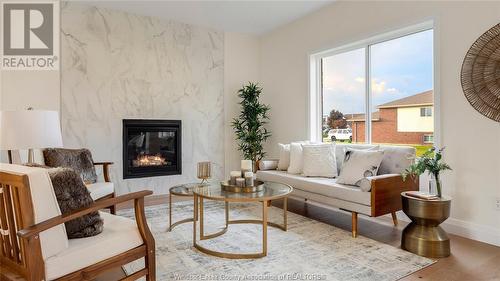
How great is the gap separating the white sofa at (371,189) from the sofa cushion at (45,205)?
2.48 m

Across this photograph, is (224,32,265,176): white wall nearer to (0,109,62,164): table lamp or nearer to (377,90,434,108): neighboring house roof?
(377,90,434,108): neighboring house roof

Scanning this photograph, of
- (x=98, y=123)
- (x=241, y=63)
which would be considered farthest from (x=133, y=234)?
(x=241, y=63)

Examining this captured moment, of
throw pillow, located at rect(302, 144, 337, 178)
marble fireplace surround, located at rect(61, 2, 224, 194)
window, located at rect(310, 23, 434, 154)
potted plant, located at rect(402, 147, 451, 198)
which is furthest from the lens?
marble fireplace surround, located at rect(61, 2, 224, 194)

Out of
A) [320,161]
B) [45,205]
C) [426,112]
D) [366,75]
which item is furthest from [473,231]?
[45,205]

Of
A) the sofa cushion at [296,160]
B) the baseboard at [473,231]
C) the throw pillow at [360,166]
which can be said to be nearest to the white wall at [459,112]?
the baseboard at [473,231]

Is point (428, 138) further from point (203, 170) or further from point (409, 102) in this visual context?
point (203, 170)

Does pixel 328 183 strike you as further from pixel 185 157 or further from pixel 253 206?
pixel 185 157

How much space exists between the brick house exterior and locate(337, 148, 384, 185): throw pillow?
24.8 inches

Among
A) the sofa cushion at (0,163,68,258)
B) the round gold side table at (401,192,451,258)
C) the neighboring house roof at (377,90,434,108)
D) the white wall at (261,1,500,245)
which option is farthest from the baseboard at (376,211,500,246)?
the sofa cushion at (0,163,68,258)

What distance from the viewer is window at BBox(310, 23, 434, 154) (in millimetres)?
3656

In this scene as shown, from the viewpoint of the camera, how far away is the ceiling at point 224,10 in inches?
176

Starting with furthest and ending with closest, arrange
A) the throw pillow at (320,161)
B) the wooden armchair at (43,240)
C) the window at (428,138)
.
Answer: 1. the throw pillow at (320,161)
2. the window at (428,138)
3. the wooden armchair at (43,240)

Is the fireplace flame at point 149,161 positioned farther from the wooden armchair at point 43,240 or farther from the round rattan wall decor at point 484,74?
the round rattan wall decor at point 484,74

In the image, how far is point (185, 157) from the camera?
5.30 m
